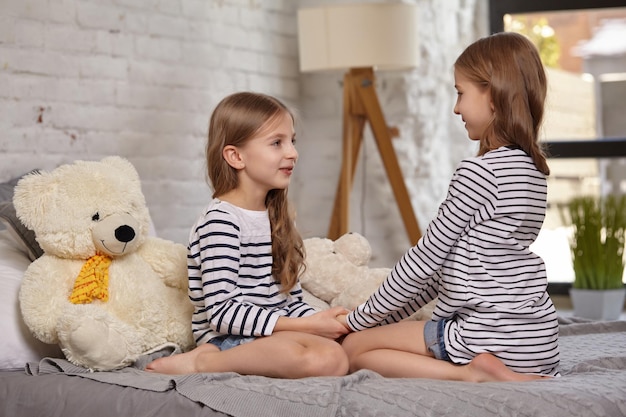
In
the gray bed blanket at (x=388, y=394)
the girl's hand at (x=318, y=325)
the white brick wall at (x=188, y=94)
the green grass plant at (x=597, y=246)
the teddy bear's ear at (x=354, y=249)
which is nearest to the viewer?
the gray bed blanket at (x=388, y=394)

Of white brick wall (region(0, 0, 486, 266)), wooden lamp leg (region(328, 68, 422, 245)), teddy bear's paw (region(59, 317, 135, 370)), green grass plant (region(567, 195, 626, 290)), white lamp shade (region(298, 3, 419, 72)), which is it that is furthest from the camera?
green grass plant (region(567, 195, 626, 290))

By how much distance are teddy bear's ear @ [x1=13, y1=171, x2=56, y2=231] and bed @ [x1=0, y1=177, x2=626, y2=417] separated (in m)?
0.14

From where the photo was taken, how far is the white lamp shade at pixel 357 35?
3.44m

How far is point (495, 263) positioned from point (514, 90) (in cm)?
35

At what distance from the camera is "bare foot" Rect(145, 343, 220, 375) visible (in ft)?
6.26

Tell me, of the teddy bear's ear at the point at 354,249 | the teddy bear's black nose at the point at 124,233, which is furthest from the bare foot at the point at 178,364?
the teddy bear's ear at the point at 354,249

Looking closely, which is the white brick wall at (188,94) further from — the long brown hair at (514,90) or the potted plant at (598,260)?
the long brown hair at (514,90)

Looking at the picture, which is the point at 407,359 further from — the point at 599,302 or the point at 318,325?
the point at 599,302

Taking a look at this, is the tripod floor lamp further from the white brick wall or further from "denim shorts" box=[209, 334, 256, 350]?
"denim shorts" box=[209, 334, 256, 350]

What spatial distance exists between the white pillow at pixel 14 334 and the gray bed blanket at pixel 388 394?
20 centimetres

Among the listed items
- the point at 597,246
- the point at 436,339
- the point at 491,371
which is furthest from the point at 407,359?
the point at 597,246

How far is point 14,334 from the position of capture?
6.42 ft

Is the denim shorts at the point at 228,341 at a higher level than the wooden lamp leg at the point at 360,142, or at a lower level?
lower

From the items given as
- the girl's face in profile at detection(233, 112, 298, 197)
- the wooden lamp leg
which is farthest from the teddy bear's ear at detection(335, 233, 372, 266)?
the wooden lamp leg
